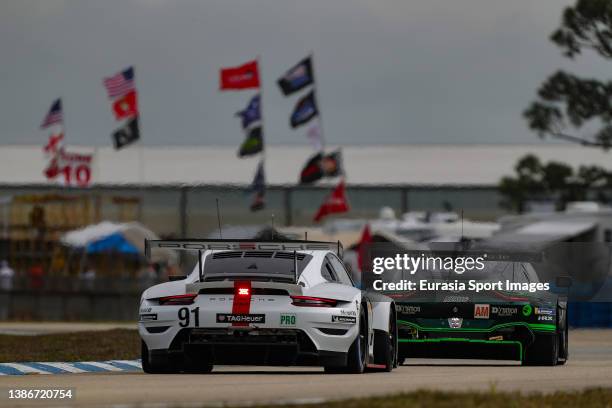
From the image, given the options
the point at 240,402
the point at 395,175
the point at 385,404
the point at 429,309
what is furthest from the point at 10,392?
the point at 395,175

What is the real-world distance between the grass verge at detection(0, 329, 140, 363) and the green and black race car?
5.49m

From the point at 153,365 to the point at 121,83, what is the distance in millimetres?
49010

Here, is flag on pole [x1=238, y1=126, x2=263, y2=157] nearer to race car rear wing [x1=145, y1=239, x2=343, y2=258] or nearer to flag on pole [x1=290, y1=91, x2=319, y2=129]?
flag on pole [x1=290, y1=91, x2=319, y2=129]

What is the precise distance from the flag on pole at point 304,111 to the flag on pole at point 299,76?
1.39 feet

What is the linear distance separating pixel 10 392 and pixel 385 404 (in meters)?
3.15

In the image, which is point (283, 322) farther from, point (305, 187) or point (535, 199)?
point (305, 187)

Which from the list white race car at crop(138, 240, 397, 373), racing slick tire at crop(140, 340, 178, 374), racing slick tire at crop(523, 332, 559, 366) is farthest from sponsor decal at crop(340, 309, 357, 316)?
racing slick tire at crop(523, 332, 559, 366)

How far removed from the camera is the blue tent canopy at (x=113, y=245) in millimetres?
51625

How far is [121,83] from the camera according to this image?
2510 inches

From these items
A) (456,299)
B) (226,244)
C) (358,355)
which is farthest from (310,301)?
(456,299)

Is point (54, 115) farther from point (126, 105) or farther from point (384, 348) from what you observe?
point (384, 348)

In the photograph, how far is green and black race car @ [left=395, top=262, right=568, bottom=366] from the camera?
59.1 feet

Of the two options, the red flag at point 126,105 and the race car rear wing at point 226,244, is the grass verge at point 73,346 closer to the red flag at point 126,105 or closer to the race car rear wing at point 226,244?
the race car rear wing at point 226,244

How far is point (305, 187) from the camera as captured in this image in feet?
232
